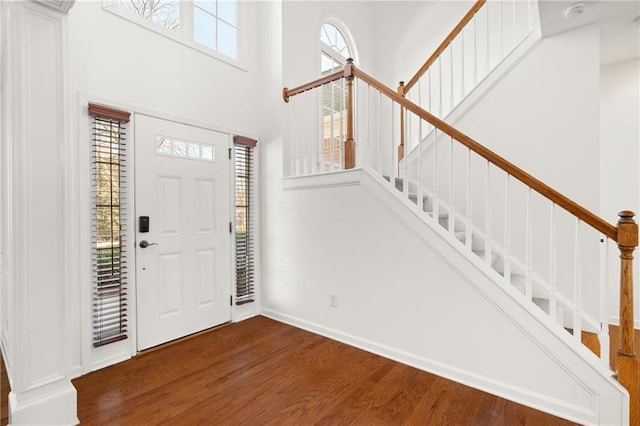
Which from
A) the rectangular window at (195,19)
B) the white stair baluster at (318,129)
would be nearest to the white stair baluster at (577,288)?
the white stair baluster at (318,129)

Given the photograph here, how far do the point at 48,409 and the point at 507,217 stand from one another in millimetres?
2919

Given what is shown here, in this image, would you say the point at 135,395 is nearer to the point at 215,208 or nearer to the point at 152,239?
the point at 152,239

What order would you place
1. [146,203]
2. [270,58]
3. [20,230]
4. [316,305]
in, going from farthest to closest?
[270,58] < [316,305] < [146,203] < [20,230]

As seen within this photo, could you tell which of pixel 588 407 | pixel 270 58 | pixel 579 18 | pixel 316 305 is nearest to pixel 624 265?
pixel 588 407

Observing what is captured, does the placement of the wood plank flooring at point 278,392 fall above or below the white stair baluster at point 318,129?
below

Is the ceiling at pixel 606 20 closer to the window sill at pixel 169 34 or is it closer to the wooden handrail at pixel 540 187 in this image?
the wooden handrail at pixel 540 187

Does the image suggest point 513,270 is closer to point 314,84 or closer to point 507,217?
point 507,217

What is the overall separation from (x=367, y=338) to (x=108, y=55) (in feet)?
10.3

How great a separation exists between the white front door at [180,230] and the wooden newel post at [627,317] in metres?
3.09

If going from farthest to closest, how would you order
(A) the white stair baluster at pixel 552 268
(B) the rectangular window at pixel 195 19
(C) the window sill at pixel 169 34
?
(B) the rectangular window at pixel 195 19, (C) the window sill at pixel 169 34, (A) the white stair baluster at pixel 552 268

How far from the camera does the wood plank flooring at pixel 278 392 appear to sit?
1831 millimetres

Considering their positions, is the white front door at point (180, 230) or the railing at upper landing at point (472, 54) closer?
the white front door at point (180, 230)

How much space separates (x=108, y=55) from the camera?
2486mm

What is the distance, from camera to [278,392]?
2.09 meters
